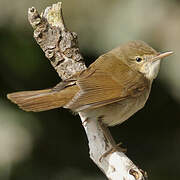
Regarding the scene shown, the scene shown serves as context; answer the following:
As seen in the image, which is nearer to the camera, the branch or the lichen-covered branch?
the branch

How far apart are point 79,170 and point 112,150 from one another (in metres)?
1.22

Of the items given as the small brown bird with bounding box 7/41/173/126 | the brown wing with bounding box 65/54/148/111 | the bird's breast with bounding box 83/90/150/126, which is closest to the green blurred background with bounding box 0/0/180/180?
the small brown bird with bounding box 7/41/173/126

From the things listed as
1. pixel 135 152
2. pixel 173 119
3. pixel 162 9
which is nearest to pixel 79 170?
pixel 135 152

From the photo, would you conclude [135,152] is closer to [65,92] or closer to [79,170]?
[79,170]

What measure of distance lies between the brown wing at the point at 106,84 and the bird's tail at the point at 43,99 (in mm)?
76

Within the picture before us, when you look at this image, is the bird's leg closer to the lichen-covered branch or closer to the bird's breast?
the bird's breast

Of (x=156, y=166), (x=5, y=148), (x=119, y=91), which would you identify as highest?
(x=119, y=91)

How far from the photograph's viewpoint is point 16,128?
6238 millimetres

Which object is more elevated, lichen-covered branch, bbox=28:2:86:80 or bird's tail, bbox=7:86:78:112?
lichen-covered branch, bbox=28:2:86:80

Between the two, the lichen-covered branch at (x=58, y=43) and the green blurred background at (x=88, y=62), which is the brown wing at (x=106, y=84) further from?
the green blurred background at (x=88, y=62)

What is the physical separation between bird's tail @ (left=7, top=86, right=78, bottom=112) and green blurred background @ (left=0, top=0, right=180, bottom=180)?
0.94 meters

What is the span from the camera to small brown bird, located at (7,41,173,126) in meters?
5.27

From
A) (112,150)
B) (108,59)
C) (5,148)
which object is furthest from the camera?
(5,148)

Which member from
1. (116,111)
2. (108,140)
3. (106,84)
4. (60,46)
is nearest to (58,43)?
(60,46)
